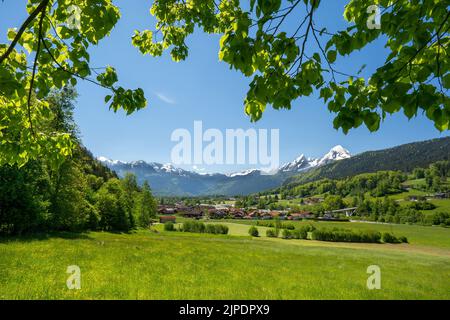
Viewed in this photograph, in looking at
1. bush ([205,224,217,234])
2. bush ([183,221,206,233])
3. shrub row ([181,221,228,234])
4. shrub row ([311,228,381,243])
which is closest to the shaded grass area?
shrub row ([311,228,381,243])

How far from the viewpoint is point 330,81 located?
17.0 feet

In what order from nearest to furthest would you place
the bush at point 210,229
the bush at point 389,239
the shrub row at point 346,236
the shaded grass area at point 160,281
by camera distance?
1. the shaded grass area at point 160,281
2. the shrub row at point 346,236
3. the bush at point 389,239
4. the bush at point 210,229

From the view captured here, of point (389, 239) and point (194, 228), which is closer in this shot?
point (389, 239)

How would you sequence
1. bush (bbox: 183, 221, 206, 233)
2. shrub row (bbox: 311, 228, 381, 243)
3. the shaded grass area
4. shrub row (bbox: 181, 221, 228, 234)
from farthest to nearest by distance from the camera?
bush (bbox: 183, 221, 206, 233)
shrub row (bbox: 181, 221, 228, 234)
shrub row (bbox: 311, 228, 381, 243)
the shaded grass area

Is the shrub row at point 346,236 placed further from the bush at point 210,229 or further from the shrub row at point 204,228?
the bush at point 210,229

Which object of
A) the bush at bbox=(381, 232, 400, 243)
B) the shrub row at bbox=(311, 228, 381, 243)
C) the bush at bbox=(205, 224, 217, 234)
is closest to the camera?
the shrub row at bbox=(311, 228, 381, 243)

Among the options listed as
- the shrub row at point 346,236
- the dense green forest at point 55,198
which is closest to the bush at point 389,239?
the shrub row at point 346,236

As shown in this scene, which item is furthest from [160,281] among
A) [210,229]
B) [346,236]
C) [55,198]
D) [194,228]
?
[194,228]

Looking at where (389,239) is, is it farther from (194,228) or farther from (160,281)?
(160,281)

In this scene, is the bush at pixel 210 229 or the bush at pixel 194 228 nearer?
the bush at pixel 210 229

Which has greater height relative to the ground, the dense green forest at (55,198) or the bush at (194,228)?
the dense green forest at (55,198)

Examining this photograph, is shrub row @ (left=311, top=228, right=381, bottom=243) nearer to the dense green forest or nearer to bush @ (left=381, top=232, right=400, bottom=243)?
bush @ (left=381, top=232, right=400, bottom=243)

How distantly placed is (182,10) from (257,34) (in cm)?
604
